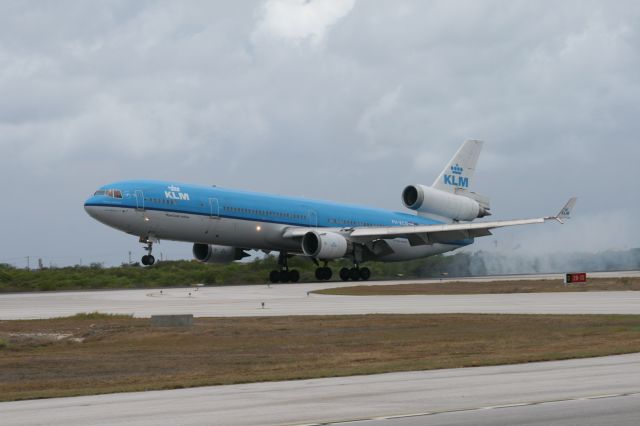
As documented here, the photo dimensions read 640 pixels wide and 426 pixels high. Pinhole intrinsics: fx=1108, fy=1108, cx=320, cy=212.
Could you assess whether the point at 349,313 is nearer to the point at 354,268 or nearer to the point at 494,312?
the point at 494,312

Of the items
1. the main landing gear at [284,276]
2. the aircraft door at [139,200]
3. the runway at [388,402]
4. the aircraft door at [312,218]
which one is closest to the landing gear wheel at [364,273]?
the main landing gear at [284,276]

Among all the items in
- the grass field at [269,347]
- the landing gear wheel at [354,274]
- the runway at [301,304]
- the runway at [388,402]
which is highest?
the landing gear wheel at [354,274]

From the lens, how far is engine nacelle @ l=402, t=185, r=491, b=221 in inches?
2849

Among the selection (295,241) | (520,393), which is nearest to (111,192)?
(295,241)

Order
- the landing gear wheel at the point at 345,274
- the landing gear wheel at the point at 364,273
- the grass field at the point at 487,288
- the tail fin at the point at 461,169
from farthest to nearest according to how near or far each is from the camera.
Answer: the tail fin at the point at 461,169 < the landing gear wheel at the point at 364,273 < the landing gear wheel at the point at 345,274 < the grass field at the point at 487,288

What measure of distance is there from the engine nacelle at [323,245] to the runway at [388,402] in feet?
146

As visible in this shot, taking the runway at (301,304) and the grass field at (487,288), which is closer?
the runway at (301,304)

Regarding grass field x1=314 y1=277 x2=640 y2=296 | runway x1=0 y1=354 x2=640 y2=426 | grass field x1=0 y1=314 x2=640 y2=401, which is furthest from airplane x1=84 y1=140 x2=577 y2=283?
runway x1=0 y1=354 x2=640 y2=426

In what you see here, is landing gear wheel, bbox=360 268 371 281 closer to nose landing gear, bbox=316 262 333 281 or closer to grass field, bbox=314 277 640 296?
nose landing gear, bbox=316 262 333 281

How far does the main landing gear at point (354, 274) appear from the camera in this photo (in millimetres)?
66938

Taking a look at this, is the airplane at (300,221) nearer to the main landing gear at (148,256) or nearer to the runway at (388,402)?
the main landing gear at (148,256)

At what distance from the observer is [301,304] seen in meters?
40.8

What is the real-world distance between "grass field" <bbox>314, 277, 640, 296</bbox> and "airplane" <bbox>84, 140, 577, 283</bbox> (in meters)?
5.71

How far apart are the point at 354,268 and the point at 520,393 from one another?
52.7m
